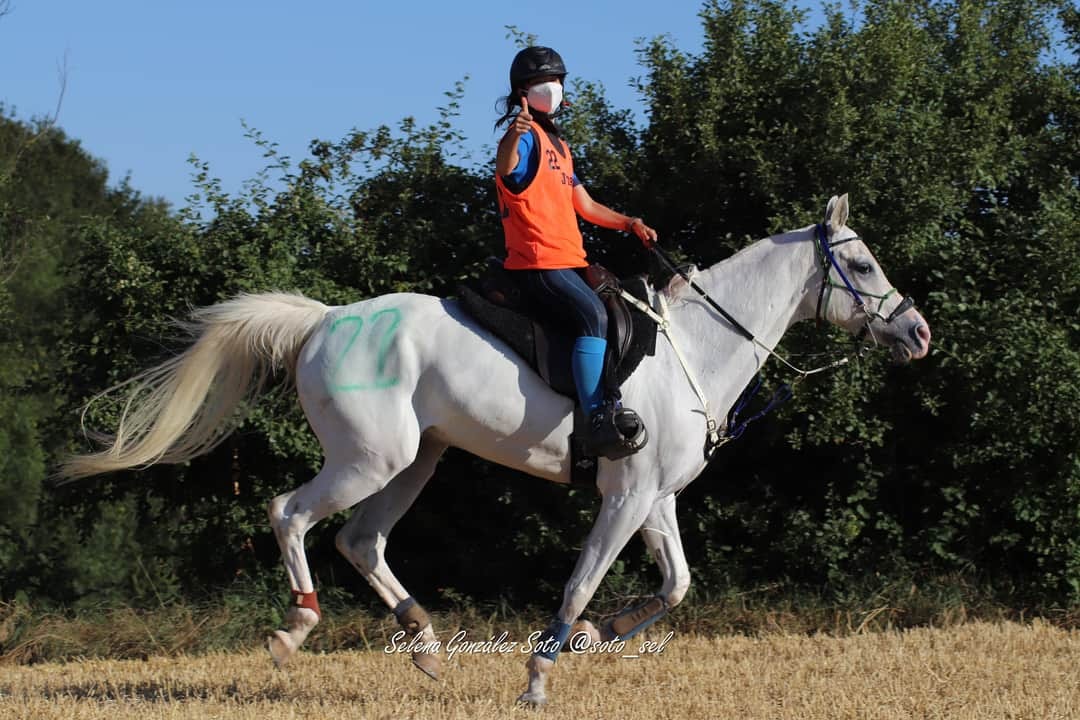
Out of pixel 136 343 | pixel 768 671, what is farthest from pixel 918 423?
pixel 136 343

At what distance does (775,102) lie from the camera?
32.8 ft

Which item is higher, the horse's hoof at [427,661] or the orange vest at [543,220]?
the orange vest at [543,220]

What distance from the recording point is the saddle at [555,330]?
612 centimetres

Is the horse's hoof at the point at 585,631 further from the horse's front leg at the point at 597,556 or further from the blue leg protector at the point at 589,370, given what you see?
the blue leg protector at the point at 589,370

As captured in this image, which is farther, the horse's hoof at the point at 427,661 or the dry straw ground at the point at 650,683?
the horse's hoof at the point at 427,661

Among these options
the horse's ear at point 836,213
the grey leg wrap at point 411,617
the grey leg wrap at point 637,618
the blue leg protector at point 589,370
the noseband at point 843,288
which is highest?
the horse's ear at point 836,213

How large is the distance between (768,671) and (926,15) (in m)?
7.54

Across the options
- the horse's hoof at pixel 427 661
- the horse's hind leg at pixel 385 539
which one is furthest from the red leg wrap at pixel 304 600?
the horse's hoof at pixel 427 661

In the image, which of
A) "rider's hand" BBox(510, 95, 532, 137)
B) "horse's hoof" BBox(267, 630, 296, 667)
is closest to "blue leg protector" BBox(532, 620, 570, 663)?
"horse's hoof" BBox(267, 630, 296, 667)

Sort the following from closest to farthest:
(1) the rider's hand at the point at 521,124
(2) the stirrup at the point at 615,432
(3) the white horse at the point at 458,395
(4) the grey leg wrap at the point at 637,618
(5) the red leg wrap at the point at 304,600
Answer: (2) the stirrup at the point at 615,432 → (1) the rider's hand at the point at 521,124 → (3) the white horse at the point at 458,395 → (5) the red leg wrap at the point at 304,600 → (4) the grey leg wrap at the point at 637,618

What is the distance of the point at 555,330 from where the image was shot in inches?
244

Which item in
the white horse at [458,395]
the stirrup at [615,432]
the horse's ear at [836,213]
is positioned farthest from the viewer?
the horse's ear at [836,213]

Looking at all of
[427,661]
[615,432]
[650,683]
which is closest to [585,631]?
[427,661]

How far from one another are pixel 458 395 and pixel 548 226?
0.95m
